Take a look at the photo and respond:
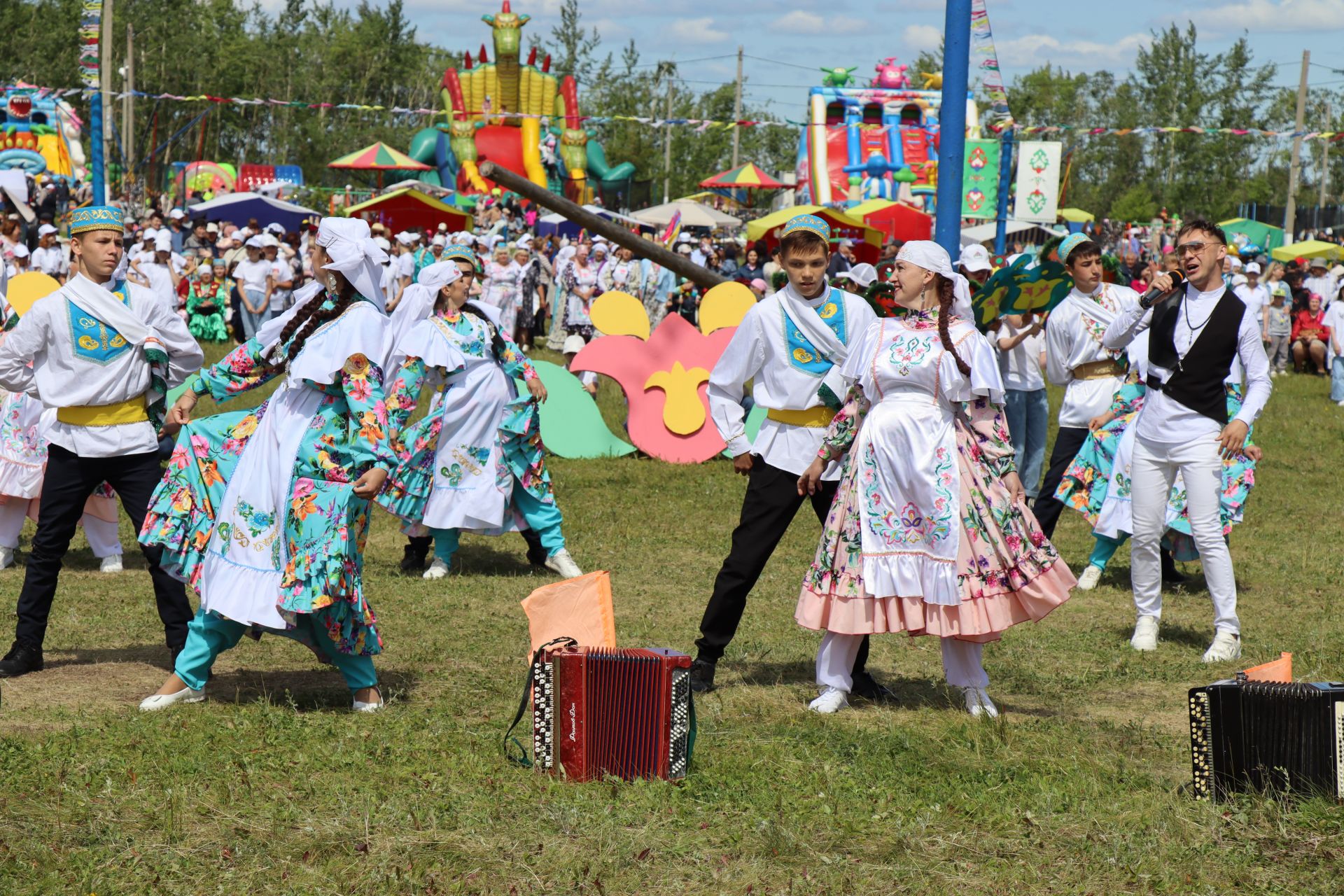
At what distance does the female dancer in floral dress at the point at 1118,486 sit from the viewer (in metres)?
8.02

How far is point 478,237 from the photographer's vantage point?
2352 centimetres

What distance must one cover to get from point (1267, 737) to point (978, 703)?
1337 mm

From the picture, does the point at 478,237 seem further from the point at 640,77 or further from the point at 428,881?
the point at 640,77

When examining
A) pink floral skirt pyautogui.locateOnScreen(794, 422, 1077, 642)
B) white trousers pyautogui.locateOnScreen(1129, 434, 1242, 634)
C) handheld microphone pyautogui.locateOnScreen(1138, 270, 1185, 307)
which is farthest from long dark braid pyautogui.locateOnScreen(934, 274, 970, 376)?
white trousers pyautogui.locateOnScreen(1129, 434, 1242, 634)

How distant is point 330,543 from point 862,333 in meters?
2.02

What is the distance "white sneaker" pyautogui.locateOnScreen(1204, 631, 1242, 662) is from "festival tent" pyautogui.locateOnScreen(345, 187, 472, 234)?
2061 cm

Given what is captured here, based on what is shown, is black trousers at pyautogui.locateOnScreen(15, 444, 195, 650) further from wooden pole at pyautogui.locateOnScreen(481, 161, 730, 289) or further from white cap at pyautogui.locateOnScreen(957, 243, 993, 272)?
white cap at pyautogui.locateOnScreen(957, 243, 993, 272)

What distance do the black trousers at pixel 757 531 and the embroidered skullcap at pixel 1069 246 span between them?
345cm

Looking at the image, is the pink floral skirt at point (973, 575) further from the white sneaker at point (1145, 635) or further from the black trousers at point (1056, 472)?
the black trousers at point (1056, 472)

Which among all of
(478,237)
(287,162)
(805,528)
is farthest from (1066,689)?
(287,162)

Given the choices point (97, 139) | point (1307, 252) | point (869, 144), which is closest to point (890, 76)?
point (869, 144)

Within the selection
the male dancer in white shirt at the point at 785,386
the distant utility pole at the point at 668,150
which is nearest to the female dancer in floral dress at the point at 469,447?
the male dancer in white shirt at the point at 785,386

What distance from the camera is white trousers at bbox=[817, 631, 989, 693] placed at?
213 inches

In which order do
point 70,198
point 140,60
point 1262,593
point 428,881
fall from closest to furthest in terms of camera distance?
point 428,881
point 1262,593
point 70,198
point 140,60
